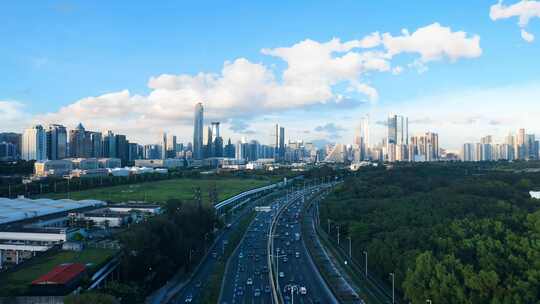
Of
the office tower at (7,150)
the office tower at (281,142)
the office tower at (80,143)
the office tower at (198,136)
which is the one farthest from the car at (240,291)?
the office tower at (281,142)

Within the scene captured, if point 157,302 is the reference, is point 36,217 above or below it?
above

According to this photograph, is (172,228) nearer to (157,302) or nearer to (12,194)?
(157,302)

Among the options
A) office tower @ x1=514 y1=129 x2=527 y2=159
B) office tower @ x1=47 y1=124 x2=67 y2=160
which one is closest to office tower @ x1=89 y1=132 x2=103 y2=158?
office tower @ x1=47 y1=124 x2=67 y2=160

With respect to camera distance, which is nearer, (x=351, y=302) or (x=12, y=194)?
(x=351, y=302)

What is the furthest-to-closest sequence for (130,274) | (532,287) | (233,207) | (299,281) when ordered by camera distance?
(233,207) → (299,281) → (130,274) → (532,287)

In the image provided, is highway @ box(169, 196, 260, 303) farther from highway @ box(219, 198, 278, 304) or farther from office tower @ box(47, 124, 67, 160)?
office tower @ box(47, 124, 67, 160)

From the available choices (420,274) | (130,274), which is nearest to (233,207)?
(130,274)
